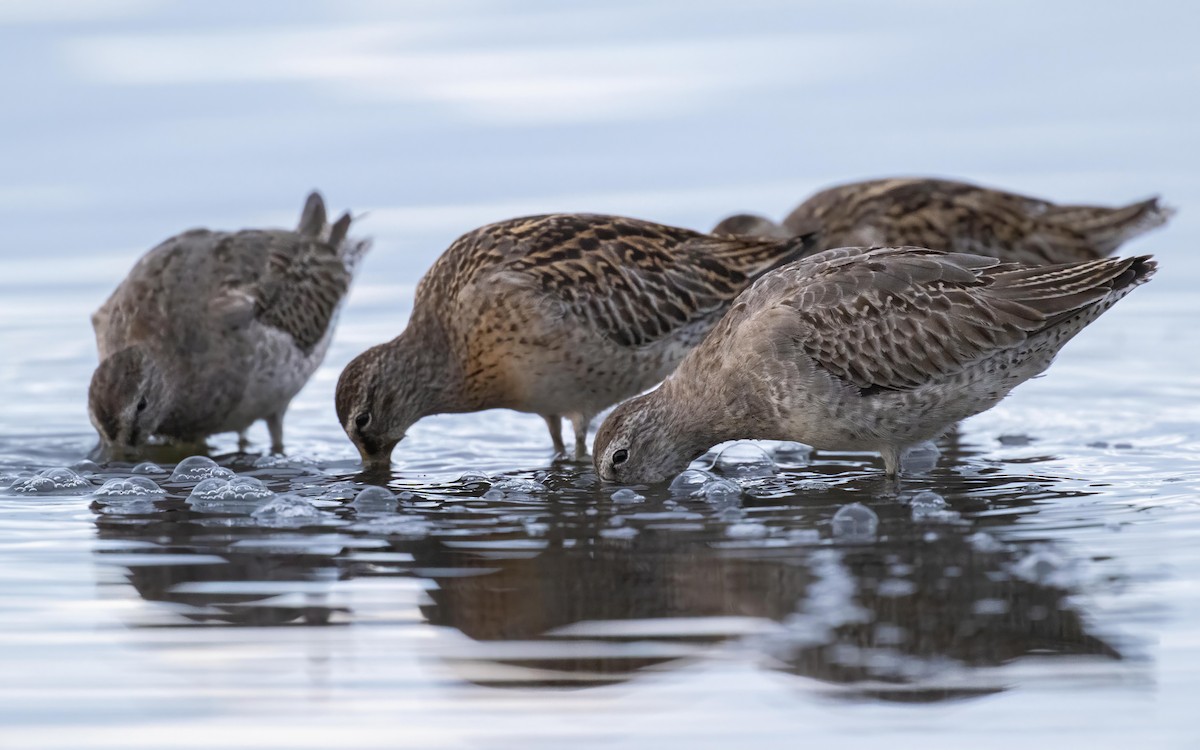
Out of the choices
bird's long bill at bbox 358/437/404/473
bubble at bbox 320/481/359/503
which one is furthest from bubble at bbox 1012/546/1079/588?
bird's long bill at bbox 358/437/404/473

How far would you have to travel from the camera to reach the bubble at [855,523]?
697 cm

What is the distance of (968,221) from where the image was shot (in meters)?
11.3

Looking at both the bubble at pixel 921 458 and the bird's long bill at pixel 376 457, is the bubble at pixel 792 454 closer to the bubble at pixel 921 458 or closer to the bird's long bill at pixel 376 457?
the bubble at pixel 921 458

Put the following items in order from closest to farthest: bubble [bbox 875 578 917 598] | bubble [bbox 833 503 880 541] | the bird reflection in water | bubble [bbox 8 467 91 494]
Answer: the bird reflection in water → bubble [bbox 875 578 917 598] → bubble [bbox 833 503 880 541] → bubble [bbox 8 467 91 494]

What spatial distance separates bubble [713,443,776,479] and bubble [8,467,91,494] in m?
2.96

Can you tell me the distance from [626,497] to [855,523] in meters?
1.24

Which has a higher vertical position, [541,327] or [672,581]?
[541,327]

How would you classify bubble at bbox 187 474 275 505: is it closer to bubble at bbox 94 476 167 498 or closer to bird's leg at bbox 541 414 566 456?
bubble at bbox 94 476 167 498

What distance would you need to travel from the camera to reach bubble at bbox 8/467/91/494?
8.20m

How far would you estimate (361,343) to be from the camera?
37.9 feet

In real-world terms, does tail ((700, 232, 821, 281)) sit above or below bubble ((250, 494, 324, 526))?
above

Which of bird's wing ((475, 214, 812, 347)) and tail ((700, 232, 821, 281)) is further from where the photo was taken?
tail ((700, 232, 821, 281))

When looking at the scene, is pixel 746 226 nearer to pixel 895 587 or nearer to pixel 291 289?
pixel 291 289

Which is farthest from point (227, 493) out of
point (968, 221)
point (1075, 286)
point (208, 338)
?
point (968, 221)
